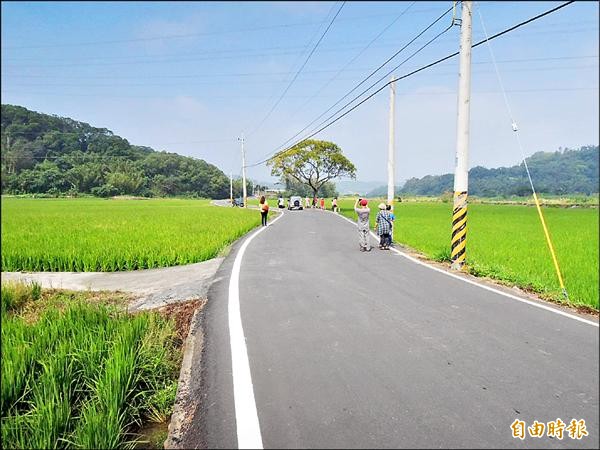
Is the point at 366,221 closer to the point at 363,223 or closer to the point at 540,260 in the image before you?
the point at 363,223

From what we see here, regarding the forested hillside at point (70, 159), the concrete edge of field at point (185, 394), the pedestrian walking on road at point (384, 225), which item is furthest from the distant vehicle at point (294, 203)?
the forested hillside at point (70, 159)

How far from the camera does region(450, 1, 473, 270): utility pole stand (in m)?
7.09

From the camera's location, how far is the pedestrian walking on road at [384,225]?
371 inches

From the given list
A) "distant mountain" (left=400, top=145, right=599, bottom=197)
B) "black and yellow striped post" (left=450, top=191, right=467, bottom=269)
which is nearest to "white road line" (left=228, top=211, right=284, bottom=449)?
"distant mountain" (left=400, top=145, right=599, bottom=197)

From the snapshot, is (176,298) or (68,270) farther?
(68,270)

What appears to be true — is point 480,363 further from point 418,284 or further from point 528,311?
point 418,284

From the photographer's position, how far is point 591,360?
9.64ft

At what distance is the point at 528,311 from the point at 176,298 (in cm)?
476

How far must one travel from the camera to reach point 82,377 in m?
2.72

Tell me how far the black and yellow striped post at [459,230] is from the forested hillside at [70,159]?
6.12m

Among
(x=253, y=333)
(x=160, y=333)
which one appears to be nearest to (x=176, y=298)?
(x=160, y=333)

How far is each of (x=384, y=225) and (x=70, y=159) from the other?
842 cm

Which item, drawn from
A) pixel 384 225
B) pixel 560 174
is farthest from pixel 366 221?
pixel 560 174

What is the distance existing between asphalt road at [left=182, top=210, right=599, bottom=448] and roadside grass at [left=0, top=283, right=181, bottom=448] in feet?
1.41
